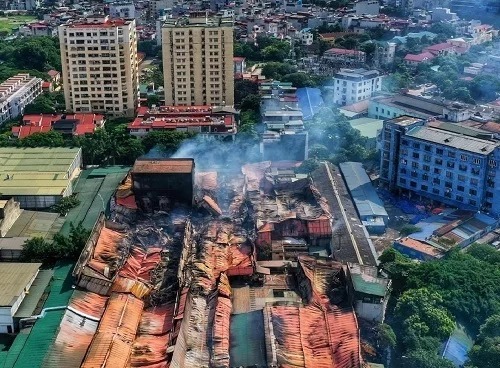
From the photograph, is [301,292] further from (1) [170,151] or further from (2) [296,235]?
(1) [170,151]

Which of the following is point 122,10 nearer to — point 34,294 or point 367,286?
point 34,294

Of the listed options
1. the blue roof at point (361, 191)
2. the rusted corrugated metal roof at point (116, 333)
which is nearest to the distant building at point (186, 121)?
the blue roof at point (361, 191)

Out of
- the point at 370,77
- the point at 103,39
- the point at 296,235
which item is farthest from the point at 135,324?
the point at 370,77

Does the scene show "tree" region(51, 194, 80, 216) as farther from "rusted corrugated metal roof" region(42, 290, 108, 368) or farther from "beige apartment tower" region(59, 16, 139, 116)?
"beige apartment tower" region(59, 16, 139, 116)

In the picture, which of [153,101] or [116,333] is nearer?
[116,333]

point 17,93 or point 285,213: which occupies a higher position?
point 17,93

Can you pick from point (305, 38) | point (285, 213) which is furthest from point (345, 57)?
point (285, 213)
